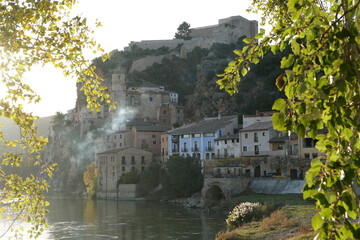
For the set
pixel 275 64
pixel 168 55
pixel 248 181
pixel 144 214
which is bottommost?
pixel 144 214

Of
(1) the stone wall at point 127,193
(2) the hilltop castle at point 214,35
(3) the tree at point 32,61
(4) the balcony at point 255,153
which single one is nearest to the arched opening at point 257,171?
(4) the balcony at point 255,153

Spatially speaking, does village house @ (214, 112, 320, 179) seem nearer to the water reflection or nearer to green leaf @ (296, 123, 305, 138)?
the water reflection

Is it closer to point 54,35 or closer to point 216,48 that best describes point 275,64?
point 216,48

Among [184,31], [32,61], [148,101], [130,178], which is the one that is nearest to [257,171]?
[130,178]

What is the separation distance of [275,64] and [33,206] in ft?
220

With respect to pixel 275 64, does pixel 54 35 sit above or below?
below

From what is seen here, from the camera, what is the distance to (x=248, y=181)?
143ft

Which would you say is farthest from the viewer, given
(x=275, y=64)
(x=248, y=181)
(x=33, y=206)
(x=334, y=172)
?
(x=275, y=64)

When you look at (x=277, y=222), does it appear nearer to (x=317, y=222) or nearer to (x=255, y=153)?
(x=255, y=153)

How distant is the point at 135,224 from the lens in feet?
115

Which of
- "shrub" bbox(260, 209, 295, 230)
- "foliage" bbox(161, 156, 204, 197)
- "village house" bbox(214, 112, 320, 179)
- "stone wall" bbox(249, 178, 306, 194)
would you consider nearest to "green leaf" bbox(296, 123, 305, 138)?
"shrub" bbox(260, 209, 295, 230)

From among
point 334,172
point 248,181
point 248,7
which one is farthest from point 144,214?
point 334,172

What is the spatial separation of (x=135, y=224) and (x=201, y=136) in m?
22.5

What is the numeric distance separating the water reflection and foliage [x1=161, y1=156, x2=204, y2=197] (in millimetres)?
3918
